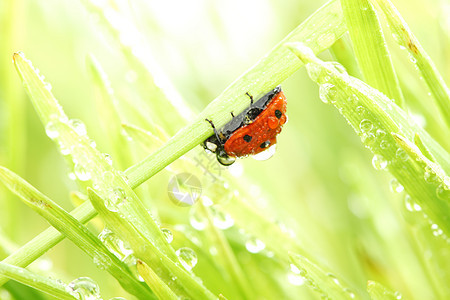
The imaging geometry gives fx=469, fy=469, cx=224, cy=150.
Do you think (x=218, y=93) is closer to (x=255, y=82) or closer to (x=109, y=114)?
(x=109, y=114)

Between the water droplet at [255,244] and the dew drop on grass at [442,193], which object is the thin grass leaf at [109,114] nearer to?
the water droplet at [255,244]

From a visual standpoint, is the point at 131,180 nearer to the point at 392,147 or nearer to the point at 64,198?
the point at 392,147

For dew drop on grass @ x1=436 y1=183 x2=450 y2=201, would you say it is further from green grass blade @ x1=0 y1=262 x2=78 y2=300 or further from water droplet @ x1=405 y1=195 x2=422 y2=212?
green grass blade @ x1=0 y1=262 x2=78 y2=300

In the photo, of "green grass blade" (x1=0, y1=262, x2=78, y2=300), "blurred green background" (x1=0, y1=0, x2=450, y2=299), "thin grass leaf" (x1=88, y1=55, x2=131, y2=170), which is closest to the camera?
"green grass blade" (x1=0, y1=262, x2=78, y2=300)

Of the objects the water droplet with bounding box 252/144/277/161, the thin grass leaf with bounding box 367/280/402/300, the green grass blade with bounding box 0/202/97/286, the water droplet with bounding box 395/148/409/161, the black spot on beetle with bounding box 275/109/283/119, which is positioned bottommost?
the thin grass leaf with bounding box 367/280/402/300

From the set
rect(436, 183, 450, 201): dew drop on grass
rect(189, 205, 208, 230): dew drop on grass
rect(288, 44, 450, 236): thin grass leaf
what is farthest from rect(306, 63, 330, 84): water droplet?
rect(189, 205, 208, 230): dew drop on grass

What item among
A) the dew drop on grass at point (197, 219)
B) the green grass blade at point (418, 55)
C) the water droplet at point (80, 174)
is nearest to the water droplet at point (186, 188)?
the dew drop on grass at point (197, 219)
